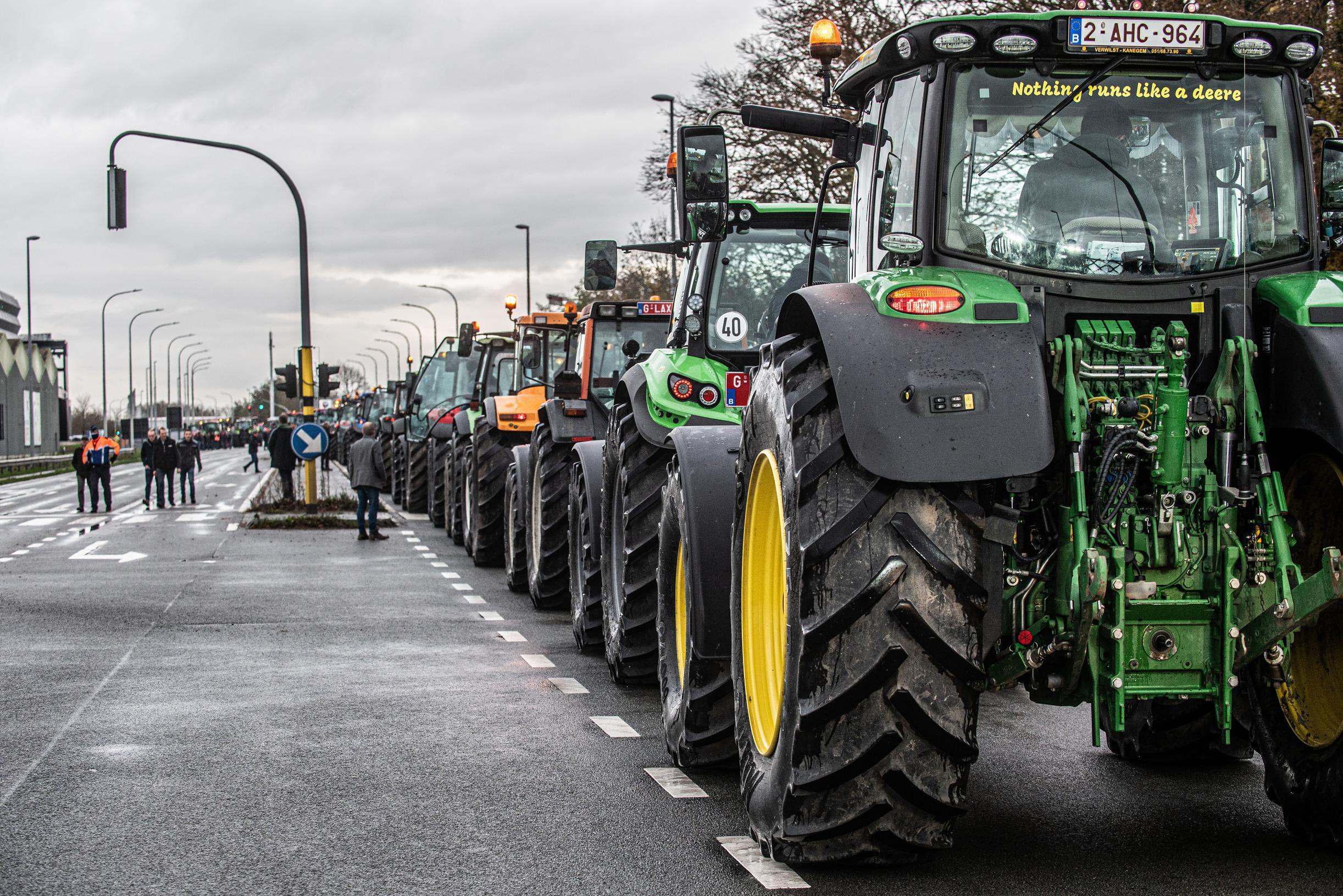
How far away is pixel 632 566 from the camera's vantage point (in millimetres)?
8625

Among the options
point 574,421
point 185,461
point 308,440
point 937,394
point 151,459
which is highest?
point 937,394

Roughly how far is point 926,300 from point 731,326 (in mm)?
4465

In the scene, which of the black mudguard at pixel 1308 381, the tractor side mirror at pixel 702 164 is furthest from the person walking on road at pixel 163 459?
the black mudguard at pixel 1308 381

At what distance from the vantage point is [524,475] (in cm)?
1475

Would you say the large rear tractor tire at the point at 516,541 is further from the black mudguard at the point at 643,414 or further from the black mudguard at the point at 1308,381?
the black mudguard at the point at 1308,381

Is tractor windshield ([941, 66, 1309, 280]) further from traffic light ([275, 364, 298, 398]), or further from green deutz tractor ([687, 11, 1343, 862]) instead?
traffic light ([275, 364, 298, 398])

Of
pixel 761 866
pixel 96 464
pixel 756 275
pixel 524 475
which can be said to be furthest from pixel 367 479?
pixel 761 866

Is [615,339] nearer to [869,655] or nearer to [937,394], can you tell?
[937,394]

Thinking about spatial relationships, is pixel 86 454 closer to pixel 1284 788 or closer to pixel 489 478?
pixel 489 478

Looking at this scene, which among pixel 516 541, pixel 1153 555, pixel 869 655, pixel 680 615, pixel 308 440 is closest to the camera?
pixel 869 655

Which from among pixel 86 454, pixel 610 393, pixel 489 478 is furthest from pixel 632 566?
pixel 86 454

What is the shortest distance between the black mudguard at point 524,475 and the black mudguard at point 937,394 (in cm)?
968

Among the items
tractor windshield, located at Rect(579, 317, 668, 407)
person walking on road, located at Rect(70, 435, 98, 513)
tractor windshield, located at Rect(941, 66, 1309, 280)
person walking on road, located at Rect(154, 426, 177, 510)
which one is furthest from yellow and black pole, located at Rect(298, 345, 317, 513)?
tractor windshield, located at Rect(941, 66, 1309, 280)

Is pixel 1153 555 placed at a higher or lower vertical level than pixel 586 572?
higher
